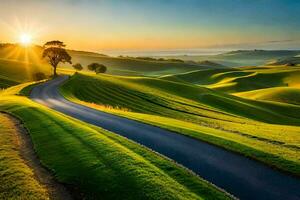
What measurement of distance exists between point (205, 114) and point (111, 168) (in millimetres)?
43484

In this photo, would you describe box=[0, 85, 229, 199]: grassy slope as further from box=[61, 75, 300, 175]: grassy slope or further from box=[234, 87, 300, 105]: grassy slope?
box=[234, 87, 300, 105]: grassy slope

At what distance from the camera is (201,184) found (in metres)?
15.8

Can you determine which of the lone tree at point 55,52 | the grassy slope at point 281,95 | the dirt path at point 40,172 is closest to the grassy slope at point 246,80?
the grassy slope at point 281,95

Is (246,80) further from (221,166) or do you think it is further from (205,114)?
(221,166)

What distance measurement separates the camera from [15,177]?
56.1 feet

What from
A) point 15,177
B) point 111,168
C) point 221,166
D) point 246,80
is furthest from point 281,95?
point 15,177

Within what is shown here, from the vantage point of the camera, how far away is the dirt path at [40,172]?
51.7 ft

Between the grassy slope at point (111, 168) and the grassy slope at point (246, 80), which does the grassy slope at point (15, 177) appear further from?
the grassy slope at point (246, 80)

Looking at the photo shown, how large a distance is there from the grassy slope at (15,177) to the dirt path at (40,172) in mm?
278

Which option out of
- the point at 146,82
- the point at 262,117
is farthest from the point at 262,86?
the point at 262,117

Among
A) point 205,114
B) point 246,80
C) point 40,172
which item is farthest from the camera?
point 246,80

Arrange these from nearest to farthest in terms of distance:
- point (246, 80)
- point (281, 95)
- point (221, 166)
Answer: point (221, 166)
point (281, 95)
point (246, 80)

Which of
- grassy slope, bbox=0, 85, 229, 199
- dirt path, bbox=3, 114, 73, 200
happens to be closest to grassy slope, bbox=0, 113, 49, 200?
dirt path, bbox=3, 114, 73, 200

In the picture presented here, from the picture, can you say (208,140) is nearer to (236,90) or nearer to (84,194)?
(84,194)
